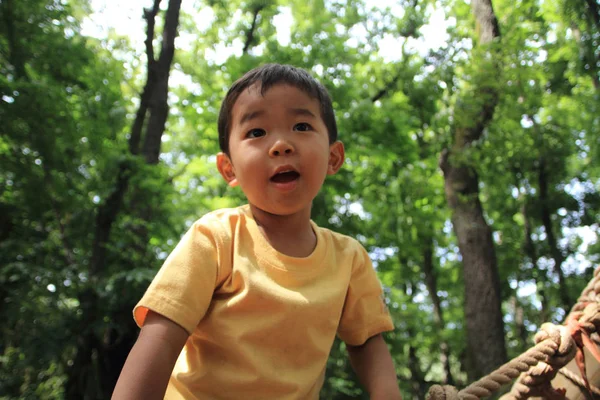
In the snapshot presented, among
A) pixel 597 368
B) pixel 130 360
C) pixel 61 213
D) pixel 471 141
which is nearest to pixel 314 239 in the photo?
pixel 130 360

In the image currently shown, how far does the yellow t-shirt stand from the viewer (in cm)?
108

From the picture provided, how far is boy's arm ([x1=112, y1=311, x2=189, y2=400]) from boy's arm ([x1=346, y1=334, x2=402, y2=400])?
0.55 m

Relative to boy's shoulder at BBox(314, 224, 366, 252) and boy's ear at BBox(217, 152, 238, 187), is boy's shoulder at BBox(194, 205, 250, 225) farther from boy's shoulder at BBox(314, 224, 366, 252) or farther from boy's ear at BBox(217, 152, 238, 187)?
boy's shoulder at BBox(314, 224, 366, 252)

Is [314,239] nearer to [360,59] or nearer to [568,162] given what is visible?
[360,59]

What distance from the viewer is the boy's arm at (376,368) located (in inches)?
49.7

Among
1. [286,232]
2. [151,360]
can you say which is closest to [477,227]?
[286,232]

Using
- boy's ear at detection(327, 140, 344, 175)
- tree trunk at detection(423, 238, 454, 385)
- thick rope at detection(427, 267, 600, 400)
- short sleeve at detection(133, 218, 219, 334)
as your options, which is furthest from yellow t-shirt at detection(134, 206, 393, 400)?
tree trunk at detection(423, 238, 454, 385)

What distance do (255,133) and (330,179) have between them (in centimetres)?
438

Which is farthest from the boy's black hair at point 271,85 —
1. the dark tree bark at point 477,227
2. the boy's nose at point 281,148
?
Answer: the dark tree bark at point 477,227

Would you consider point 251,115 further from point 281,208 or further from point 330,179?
point 330,179

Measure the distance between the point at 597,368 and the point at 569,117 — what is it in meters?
9.24

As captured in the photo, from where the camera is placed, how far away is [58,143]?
4375 millimetres

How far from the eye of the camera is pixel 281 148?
1200mm

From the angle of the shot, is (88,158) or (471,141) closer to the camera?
(88,158)
